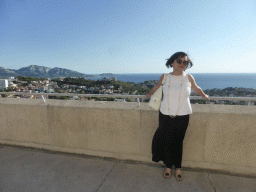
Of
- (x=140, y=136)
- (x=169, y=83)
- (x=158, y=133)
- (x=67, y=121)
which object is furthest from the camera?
(x=67, y=121)

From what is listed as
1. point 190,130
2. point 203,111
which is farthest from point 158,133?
point 203,111

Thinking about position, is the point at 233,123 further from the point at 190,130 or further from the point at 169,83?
the point at 169,83

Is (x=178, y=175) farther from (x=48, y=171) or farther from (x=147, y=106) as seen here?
(x=48, y=171)

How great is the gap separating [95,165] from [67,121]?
102cm

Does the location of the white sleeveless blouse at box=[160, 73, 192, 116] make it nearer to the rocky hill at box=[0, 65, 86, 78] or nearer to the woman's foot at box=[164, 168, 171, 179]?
the woman's foot at box=[164, 168, 171, 179]

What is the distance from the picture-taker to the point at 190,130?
259cm

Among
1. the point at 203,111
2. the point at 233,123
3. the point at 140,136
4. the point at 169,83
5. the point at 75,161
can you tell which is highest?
the point at 169,83

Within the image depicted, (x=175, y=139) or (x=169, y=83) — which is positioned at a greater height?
(x=169, y=83)

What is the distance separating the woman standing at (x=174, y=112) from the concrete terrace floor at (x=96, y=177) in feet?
0.82

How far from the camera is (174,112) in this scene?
7.42 ft

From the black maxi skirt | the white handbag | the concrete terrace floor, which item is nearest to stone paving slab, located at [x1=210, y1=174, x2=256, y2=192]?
the concrete terrace floor

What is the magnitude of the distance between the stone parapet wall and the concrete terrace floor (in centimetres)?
17

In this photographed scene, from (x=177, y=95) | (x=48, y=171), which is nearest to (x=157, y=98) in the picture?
(x=177, y=95)

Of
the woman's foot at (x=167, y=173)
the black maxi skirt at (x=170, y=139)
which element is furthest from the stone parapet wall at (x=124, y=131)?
the woman's foot at (x=167, y=173)
